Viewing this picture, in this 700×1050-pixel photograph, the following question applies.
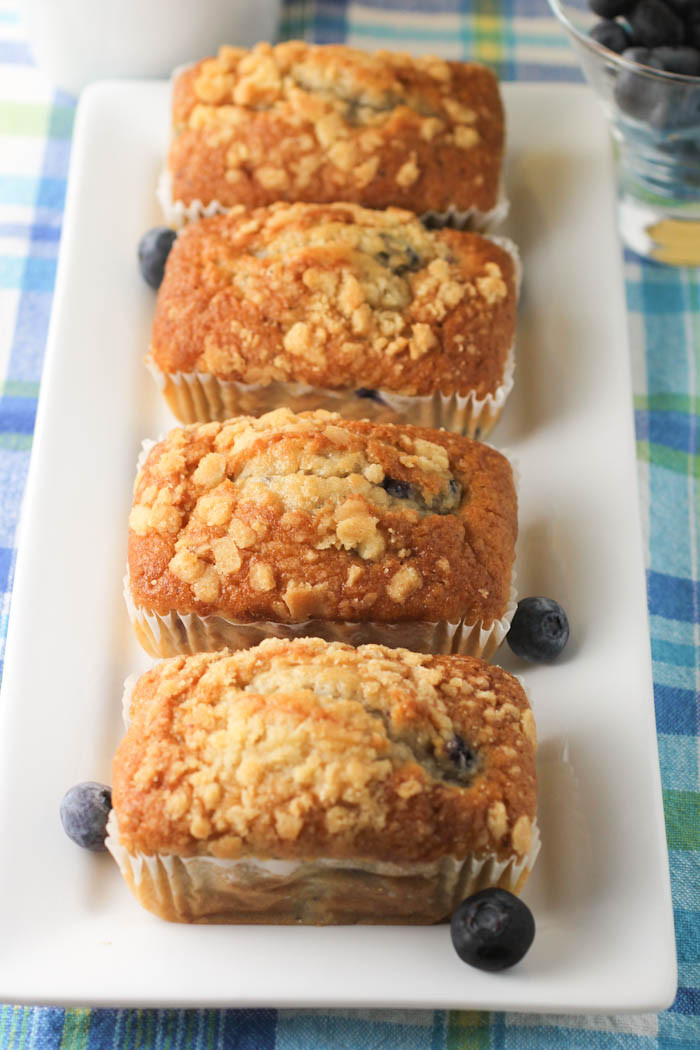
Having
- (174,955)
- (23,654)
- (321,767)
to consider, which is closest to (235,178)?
(23,654)

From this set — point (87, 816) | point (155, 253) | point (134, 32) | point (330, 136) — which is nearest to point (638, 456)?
point (330, 136)

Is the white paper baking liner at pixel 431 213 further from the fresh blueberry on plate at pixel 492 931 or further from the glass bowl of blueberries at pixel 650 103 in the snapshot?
the fresh blueberry on plate at pixel 492 931

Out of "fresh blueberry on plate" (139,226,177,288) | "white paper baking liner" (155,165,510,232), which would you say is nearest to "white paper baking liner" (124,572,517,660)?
"fresh blueberry on plate" (139,226,177,288)

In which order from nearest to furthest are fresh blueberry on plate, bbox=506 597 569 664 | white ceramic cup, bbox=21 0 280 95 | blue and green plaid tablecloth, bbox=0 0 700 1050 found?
1. blue and green plaid tablecloth, bbox=0 0 700 1050
2. fresh blueberry on plate, bbox=506 597 569 664
3. white ceramic cup, bbox=21 0 280 95

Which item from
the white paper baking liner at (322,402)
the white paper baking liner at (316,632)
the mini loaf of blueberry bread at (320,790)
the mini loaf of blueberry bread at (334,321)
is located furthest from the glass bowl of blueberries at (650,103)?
the mini loaf of blueberry bread at (320,790)

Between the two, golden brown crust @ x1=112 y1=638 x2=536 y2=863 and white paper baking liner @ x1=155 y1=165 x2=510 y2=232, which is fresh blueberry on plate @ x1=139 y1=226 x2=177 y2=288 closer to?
white paper baking liner @ x1=155 y1=165 x2=510 y2=232

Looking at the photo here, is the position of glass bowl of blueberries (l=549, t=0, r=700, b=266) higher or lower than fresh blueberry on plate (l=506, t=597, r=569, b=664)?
higher
